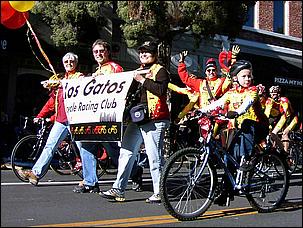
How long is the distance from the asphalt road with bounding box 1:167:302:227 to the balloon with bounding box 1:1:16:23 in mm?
2179

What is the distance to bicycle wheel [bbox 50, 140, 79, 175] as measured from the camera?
8.70 m

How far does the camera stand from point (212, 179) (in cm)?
583

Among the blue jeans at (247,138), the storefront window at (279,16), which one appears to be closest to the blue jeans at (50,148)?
the blue jeans at (247,138)

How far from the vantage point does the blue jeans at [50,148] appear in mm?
7219

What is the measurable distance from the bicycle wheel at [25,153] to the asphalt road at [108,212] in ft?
2.86

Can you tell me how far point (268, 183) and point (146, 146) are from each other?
1543mm

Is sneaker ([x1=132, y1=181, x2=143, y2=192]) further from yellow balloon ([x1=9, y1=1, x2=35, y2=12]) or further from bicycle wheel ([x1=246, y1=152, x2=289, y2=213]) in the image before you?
yellow balloon ([x1=9, y1=1, x2=35, y2=12])

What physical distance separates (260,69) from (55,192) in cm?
1393

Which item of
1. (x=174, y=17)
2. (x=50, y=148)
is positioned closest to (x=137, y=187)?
(x=50, y=148)

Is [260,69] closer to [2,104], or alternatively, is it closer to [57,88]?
[2,104]

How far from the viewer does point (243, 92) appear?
247 inches

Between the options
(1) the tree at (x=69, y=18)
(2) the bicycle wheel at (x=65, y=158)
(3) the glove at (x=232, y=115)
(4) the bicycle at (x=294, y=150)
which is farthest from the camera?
(1) the tree at (x=69, y=18)

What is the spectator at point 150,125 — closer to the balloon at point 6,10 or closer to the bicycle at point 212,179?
the bicycle at point 212,179

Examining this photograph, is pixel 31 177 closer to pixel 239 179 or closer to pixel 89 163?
pixel 89 163
